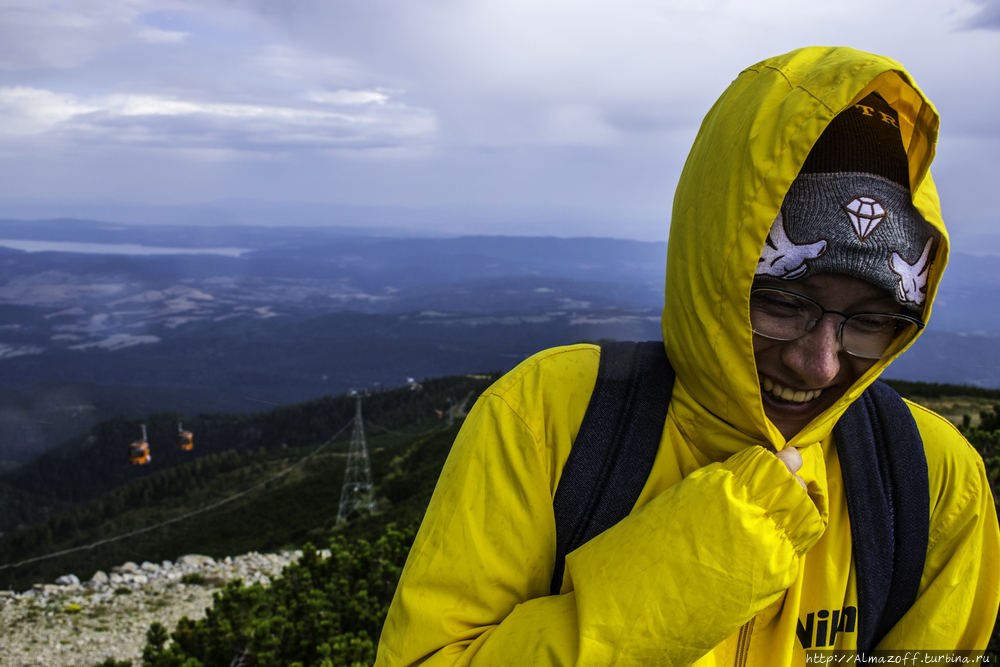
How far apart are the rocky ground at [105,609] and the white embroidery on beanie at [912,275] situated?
13.3 meters

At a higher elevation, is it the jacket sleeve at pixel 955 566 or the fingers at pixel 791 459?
the fingers at pixel 791 459

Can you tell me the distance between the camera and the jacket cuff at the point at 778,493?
52.5 inches

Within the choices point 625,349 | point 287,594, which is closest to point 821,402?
point 625,349

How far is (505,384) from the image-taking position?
1.59m

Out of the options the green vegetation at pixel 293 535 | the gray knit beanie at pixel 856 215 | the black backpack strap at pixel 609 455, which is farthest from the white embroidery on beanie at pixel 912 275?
the green vegetation at pixel 293 535

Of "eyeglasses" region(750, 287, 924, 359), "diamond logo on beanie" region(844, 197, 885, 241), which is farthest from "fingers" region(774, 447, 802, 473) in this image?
"diamond logo on beanie" region(844, 197, 885, 241)

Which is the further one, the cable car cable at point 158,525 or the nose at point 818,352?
the cable car cable at point 158,525

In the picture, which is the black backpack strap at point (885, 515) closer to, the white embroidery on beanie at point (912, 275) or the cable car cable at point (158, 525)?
the white embroidery on beanie at point (912, 275)

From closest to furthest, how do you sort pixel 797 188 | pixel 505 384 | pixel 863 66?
pixel 863 66, pixel 797 188, pixel 505 384

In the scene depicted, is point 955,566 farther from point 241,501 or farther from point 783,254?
point 241,501

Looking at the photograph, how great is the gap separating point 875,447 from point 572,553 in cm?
99

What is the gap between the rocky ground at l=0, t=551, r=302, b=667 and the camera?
1144 centimetres

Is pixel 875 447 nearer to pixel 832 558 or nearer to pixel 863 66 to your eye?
pixel 832 558

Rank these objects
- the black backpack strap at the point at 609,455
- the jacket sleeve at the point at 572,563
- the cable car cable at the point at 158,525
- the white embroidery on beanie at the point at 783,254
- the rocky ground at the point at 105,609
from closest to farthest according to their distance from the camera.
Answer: the jacket sleeve at the point at 572,563 → the white embroidery on beanie at the point at 783,254 → the black backpack strap at the point at 609,455 → the rocky ground at the point at 105,609 → the cable car cable at the point at 158,525
